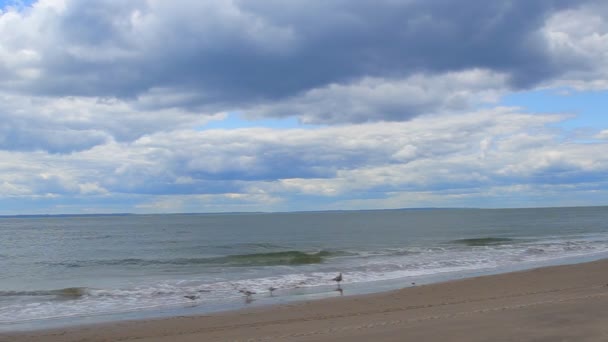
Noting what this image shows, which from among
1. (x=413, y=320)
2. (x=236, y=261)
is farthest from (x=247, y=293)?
(x=236, y=261)

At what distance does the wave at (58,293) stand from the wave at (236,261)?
989 cm

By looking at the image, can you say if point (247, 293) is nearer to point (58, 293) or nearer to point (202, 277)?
point (202, 277)

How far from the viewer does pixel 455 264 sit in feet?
86.3

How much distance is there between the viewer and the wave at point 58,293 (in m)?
18.8

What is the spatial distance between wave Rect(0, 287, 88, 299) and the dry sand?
6535mm

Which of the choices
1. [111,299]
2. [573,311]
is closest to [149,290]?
[111,299]

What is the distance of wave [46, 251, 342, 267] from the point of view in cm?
2972

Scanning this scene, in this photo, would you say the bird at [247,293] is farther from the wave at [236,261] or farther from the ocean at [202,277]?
the wave at [236,261]

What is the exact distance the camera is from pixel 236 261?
31094 mm

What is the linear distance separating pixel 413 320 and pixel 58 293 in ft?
46.2

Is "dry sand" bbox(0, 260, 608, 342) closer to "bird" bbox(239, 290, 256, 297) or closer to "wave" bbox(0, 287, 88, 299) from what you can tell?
"bird" bbox(239, 290, 256, 297)

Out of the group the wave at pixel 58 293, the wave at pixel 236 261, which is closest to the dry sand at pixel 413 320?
the wave at pixel 58 293

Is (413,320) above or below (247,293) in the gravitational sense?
above

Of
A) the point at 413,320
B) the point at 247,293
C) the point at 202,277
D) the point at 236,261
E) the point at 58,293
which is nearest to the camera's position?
the point at 413,320
